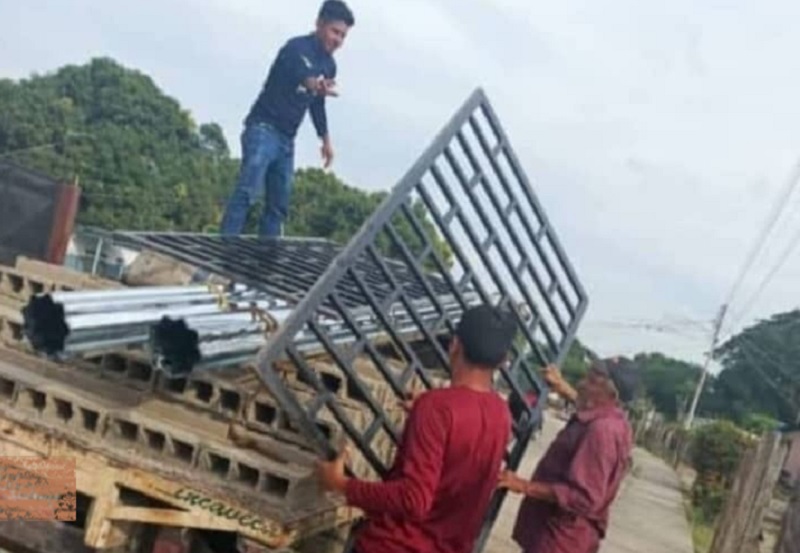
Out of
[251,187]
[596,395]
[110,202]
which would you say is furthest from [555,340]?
[110,202]

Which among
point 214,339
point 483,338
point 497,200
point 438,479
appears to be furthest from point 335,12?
point 438,479

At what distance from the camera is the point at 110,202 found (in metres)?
41.7

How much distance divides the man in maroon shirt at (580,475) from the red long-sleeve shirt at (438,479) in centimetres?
59

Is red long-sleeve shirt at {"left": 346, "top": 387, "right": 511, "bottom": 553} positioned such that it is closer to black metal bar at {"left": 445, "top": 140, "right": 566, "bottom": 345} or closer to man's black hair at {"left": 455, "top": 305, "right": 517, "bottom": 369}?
man's black hair at {"left": 455, "top": 305, "right": 517, "bottom": 369}

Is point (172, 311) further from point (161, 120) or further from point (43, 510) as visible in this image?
point (161, 120)

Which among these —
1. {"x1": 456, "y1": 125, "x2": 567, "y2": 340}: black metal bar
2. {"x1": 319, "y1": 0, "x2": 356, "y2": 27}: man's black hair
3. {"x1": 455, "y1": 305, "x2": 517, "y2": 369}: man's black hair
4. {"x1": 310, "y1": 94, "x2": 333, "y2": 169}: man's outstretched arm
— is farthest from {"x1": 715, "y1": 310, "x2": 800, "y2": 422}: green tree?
{"x1": 455, "y1": 305, "x2": 517, "y2": 369}: man's black hair

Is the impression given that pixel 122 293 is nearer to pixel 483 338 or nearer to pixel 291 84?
pixel 483 338

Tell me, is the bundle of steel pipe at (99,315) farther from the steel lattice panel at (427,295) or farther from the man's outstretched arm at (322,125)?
the man's outstretched arm at (322,125)

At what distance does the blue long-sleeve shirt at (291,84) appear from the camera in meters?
6.55

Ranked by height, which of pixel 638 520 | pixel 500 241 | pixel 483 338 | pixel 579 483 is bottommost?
pixel 638 520

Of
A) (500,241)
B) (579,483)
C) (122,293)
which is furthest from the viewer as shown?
(500,241)

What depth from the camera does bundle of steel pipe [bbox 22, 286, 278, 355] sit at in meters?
3.13

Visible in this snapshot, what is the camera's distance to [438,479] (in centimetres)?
291

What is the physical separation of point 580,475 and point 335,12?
3.66 meters
